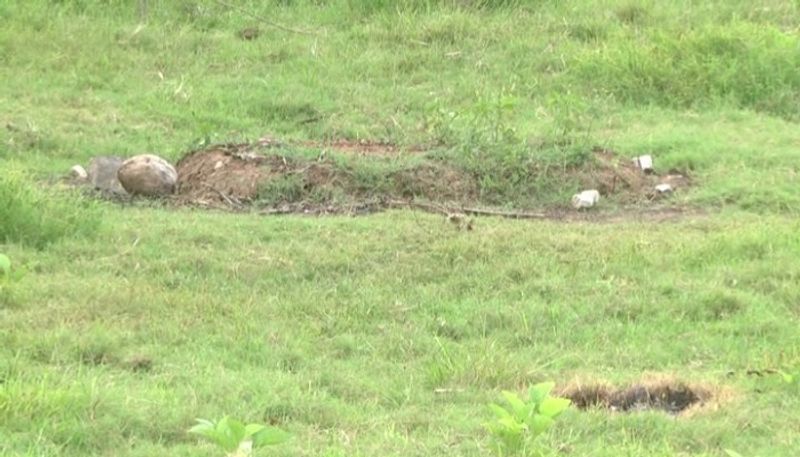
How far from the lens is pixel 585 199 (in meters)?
7.18

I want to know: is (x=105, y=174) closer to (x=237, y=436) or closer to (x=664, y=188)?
(x=664, y=188)

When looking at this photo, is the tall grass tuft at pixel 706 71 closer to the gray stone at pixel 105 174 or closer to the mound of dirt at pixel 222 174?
the mound of dirt at pixel 222 174

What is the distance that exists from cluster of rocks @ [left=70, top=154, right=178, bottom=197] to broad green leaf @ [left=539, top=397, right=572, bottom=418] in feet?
13.3

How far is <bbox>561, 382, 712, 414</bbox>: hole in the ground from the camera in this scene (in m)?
4.45

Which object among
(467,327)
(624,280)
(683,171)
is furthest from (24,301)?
(683,171)

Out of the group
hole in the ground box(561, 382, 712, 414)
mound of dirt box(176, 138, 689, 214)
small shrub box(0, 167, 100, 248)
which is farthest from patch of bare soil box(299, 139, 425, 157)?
hole in the ground box(561, 382, 712, 414)

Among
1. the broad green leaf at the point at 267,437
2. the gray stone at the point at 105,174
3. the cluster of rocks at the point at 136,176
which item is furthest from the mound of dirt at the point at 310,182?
the broad green leaf at the point at 267,437

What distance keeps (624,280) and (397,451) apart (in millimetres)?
2131

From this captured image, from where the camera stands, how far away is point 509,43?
9.76 metres

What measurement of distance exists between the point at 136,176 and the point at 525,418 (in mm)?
4078

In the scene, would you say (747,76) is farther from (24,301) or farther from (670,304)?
(24,301)

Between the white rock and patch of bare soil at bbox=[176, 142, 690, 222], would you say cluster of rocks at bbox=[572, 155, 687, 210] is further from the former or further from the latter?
the white rock

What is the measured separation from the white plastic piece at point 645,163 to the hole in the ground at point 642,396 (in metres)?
3.29

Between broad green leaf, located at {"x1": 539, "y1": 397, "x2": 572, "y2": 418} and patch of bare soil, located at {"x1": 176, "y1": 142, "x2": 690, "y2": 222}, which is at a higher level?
broad green leaf, located at {"x1": 539, "y1": 397, "x2": 572, "y2": 418}
